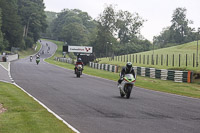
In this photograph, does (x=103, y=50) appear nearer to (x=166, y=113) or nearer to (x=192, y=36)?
(x=192, y=36)

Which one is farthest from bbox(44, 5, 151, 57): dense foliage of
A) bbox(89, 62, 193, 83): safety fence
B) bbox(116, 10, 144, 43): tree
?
bbox(89, 62, 193, 83): safety fence

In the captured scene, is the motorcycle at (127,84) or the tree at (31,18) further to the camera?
the tree at (31,18)

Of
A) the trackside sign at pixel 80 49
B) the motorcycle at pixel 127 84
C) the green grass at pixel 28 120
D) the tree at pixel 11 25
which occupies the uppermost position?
the tree at pixel 11 25

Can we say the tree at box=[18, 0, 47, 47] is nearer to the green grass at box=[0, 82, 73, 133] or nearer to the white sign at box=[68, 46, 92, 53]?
the white sign at box=[68, 46, 92, 53]

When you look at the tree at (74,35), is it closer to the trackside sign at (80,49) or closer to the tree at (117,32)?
the tree at (117,32)

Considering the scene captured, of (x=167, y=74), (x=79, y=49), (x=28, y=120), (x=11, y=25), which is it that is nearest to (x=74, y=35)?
(x=11, y=25)

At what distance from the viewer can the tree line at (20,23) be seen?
10638cm

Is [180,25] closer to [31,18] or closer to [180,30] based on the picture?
[180,30]

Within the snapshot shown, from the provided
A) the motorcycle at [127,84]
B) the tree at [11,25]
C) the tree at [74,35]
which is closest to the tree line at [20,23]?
the tree at [11,25]

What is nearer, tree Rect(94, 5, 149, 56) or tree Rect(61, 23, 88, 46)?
tree Rect(94, 5, 149, 56)

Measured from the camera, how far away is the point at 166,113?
1152cm

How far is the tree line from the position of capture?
106 metres

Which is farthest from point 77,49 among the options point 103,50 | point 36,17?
point 36,17

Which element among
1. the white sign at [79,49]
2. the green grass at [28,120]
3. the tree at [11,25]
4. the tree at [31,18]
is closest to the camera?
the green grass at [28,120]
